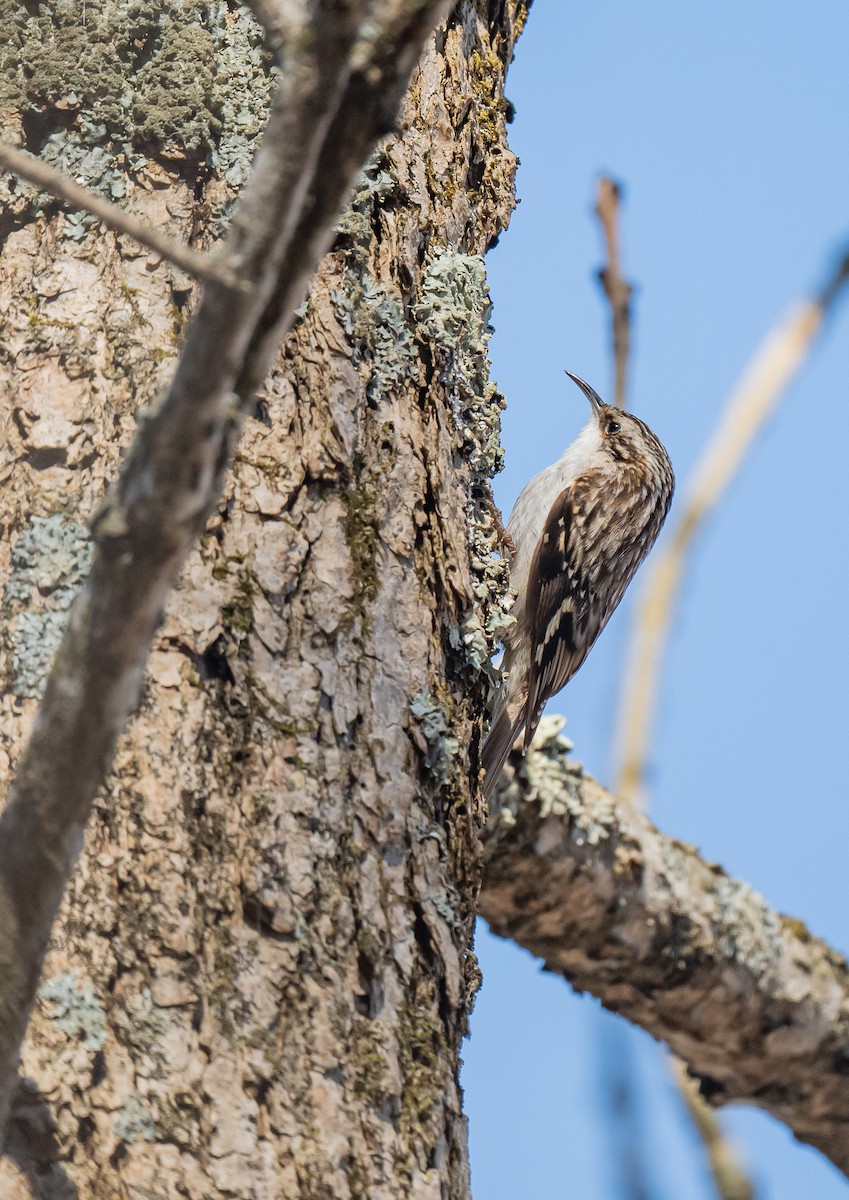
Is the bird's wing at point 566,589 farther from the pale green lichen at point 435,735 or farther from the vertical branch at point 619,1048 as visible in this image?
the pale green lichen at point 435,735

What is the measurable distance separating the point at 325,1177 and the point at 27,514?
92cm

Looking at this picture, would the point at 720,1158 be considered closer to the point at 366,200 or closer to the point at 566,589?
the point at 566,589

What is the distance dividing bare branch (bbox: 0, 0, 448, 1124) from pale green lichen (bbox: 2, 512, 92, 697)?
0.65 meters

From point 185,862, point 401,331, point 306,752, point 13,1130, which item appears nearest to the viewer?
point 13,1130

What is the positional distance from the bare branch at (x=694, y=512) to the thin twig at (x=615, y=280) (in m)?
0.27

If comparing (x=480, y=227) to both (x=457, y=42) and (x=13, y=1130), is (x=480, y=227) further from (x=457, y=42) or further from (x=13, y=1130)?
(x=13, y=1130)

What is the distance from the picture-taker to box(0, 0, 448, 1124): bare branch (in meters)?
0.86

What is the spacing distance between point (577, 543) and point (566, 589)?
6.4 inches

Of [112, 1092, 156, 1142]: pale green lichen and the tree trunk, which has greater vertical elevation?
the tree trunk

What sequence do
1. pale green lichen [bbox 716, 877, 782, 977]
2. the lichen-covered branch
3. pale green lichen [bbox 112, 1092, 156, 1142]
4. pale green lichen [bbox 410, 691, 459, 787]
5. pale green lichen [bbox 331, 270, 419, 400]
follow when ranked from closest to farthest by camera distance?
1. pale green lichen [bbox 112, 1092, 156, 1142]
2. pale green lichen [bbox 410, 691, 459, 787]
3. pale green lichen [bbox 331, 270, 419, 400]
4. the lichen-covered branch
5. pale green lichen [bbox 716, 877, 782, 977]

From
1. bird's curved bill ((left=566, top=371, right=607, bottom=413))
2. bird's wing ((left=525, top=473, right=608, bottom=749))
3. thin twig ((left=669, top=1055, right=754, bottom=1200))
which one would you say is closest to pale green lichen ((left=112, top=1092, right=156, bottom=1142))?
thin twig ((left=669, top=1055, right=754, bottom=1200))

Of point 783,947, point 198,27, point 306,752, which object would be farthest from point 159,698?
point 783,947

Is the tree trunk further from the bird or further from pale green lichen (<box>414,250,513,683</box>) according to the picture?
the bird

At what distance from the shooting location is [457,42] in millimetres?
2451
